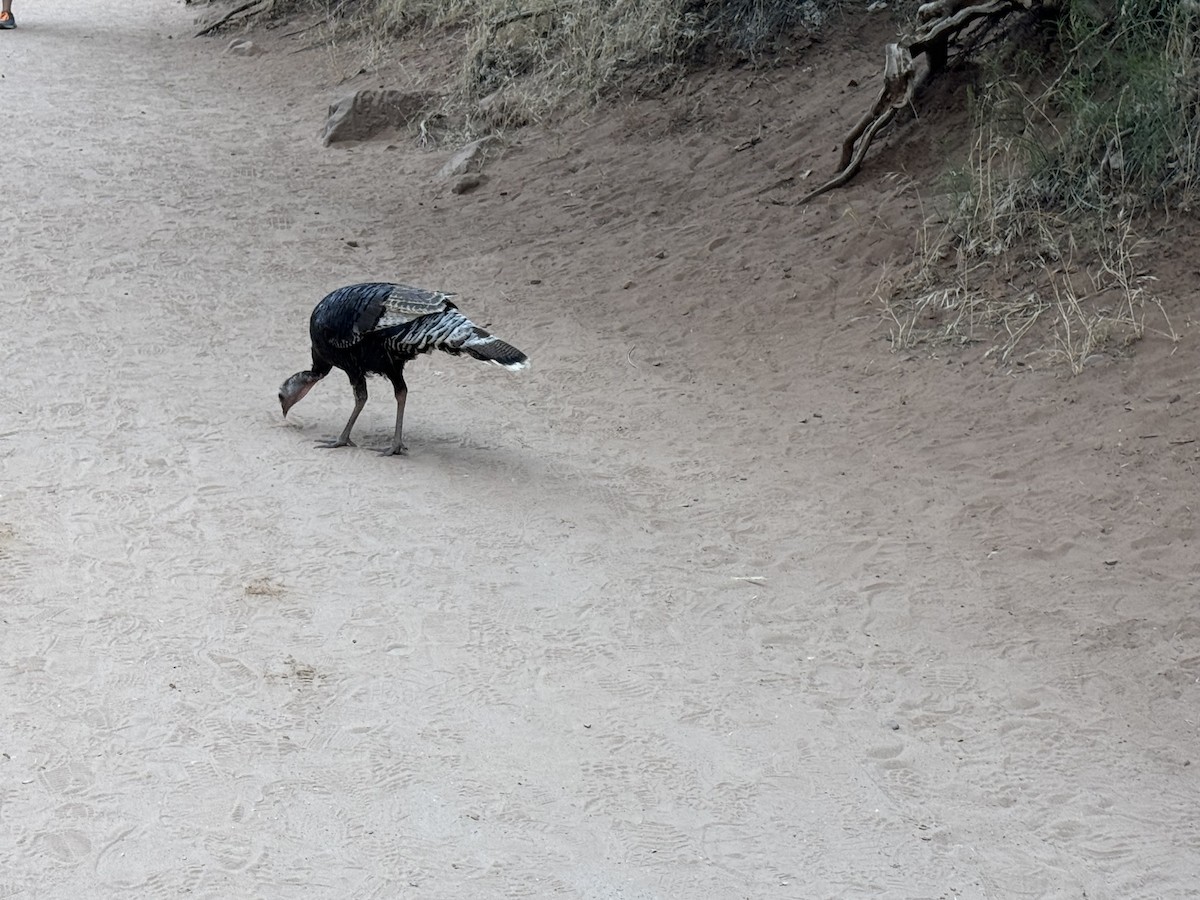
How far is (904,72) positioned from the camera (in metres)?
8.53

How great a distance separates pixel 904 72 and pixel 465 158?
3.59 meters

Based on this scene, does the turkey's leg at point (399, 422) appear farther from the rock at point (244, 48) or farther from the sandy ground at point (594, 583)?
the rock at point (244, 48)

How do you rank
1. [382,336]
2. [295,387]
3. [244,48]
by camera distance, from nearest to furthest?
1. [382,336]
2. [295,387]
3. [244,48]

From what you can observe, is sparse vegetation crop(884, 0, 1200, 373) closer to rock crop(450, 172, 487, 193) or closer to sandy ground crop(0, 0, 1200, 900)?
sandy ground crop(0, 0, 1200, 900)

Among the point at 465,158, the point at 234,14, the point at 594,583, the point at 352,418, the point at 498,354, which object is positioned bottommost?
the point at 594,583

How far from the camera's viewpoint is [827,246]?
7.98 metres

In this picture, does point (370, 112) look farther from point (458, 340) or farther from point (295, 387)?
point (458, 340)

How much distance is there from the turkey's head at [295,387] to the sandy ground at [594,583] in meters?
0.14

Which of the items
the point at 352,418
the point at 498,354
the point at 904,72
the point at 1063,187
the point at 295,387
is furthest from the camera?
the point at 904,72

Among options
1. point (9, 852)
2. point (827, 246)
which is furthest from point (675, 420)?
point (9, 852)

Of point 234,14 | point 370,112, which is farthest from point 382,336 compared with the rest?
point 234,14

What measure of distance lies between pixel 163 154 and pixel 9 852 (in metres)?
8.54

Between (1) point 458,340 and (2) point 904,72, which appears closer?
(1) point 458,340

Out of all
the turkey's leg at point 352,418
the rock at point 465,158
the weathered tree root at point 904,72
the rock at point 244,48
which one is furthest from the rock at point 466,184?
the rock at point 244,48
